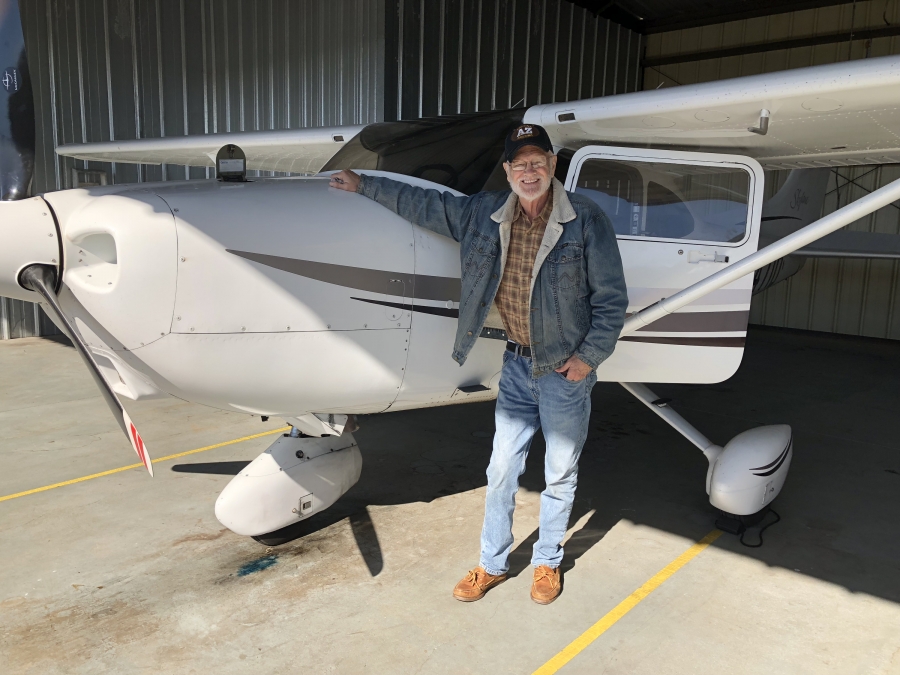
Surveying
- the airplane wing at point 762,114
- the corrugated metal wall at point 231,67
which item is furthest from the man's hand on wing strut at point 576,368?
the corrugated metal wall at point 231,67

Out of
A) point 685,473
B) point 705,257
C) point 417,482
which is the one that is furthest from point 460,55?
point 705,257

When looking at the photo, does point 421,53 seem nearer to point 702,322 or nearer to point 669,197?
point 669,197

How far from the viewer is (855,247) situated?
26.9 ft

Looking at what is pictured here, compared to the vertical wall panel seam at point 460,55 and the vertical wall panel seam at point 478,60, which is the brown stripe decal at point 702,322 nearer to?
A: the vertical wall panel seam at point 460,55

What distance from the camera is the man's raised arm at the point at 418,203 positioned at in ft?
8.85

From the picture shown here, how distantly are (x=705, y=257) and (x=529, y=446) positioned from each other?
51.1 inches

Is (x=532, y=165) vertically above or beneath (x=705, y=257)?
above

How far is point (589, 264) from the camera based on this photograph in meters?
2.54

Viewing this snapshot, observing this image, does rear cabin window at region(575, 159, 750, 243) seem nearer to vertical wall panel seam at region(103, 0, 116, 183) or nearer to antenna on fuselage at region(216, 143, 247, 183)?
antenna on fuselage at region(216, 143, 247, 183)

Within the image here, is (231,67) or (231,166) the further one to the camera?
(231,67)

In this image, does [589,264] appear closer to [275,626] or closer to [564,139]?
[564,139]

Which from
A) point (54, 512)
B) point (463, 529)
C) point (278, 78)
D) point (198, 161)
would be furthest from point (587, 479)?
point (278, 78)

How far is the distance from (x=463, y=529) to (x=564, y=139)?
2079 mm

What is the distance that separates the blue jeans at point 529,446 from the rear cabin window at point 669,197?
90cm
